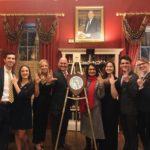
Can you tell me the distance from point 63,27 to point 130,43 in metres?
1.65

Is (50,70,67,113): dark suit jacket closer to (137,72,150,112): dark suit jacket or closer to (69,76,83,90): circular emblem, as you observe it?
(69,76,83,90): circular emblem

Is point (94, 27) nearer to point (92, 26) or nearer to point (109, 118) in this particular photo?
point (92, 26)

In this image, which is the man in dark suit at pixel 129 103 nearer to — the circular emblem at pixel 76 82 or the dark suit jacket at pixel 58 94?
the circular emblem at pixel 76 82

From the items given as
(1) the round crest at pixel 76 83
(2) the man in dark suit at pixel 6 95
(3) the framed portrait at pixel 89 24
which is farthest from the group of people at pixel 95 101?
(3) the framed portrait at pixel 89 24

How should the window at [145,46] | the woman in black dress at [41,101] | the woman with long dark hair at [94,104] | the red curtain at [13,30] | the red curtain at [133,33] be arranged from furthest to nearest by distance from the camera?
the window at [145,46], the red curtain at [13,30], the red curtain at [133,33], the woman in black dress at [41,101], the woman with long dark hair at [94,104]

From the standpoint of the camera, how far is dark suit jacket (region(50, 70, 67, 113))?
14.2ft

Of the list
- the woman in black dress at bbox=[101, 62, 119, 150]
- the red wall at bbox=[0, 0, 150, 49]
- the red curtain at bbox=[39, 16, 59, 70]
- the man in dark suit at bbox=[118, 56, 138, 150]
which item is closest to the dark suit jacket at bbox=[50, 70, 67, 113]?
the woman in black dress at bbox=[101, 62, 119, 150]

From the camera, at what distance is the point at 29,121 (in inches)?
159

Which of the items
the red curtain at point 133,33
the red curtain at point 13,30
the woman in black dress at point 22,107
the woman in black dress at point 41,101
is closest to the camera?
the woman in black dress at point 22,107

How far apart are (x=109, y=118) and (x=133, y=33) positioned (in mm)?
3177

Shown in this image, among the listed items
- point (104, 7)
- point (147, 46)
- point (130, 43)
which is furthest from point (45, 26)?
point (147, 46)

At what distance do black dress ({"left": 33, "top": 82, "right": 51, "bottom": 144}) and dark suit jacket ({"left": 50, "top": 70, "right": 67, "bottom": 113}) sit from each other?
0.35ft

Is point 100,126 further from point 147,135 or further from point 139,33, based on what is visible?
point 139,33

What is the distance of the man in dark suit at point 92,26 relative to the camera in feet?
22.7
